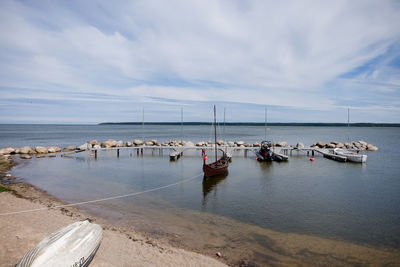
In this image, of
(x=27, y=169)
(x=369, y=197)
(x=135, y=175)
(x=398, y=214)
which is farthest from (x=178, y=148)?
(x=398, y=214)

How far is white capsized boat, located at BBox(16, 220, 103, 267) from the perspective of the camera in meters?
5.94

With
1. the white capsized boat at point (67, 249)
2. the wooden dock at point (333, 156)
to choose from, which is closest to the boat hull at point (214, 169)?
the white capsized boat at point (67, 249)

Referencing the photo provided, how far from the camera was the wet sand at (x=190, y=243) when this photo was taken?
8.04 metres

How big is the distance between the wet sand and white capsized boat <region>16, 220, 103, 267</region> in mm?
646

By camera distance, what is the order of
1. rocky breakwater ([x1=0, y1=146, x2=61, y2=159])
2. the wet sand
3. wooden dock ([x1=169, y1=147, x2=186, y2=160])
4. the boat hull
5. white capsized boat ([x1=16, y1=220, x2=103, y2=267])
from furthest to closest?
rocky breakwater ([x1=0, y1=146, x2=61, y2=159]) < wooden dock ([x1=169, y1=147, x2=186, y2=160]) < the boat hull < the wet sand < white capsized boat ([x1=16, y1=220, x2=103, y2=267])

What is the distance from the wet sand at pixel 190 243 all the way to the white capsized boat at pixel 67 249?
65 cm

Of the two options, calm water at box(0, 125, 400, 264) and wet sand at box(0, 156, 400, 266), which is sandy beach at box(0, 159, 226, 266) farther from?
calm water at box(0, 125, 400, 264)

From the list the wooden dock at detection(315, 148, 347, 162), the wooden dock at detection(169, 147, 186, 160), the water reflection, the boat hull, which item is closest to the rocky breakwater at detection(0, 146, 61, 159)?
the wooden dock at detection(169, 147, 186, 160)

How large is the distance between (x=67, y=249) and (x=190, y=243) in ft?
15.0

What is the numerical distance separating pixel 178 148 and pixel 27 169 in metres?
18.7

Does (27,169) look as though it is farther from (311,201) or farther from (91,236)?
(311,201)

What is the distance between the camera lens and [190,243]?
375 inches

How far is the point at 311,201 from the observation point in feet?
49.9

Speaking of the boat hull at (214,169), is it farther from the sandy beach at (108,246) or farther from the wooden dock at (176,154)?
the sandy beach at (108,246)
